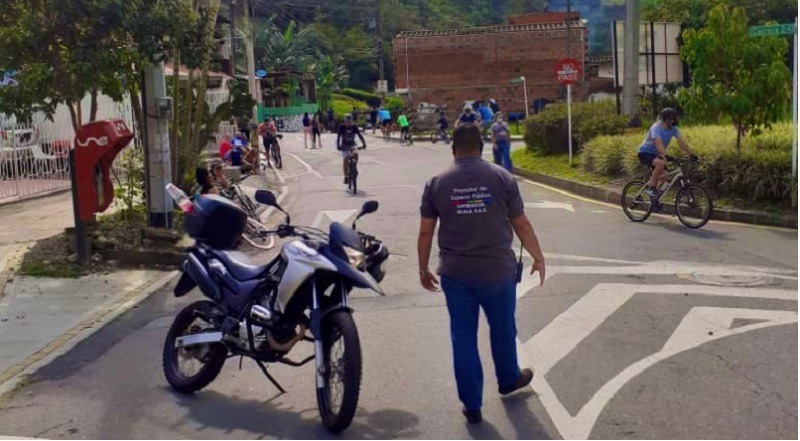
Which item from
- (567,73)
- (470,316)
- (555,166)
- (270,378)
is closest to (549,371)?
(470,316)

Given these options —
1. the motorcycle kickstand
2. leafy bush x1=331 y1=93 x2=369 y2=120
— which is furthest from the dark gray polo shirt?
leafy bush x1=331 y1=93 x2=369 y2=120

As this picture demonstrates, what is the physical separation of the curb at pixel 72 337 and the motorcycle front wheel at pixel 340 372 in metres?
2.49

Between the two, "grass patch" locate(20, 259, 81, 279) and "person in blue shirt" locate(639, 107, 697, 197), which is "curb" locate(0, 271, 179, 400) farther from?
"person in blue shirt" locate(639, 107, 697, 197)

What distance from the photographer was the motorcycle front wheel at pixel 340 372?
538 centimetres

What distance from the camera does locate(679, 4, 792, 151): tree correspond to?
16266 mm

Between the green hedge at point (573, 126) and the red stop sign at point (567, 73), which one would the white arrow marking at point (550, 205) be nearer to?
the green hedge at point (573, 126)

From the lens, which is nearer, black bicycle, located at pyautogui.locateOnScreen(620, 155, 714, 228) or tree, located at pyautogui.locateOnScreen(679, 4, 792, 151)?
black bicycle, located at pyautogui.locateOnScreen(620, 155, 714, 228)

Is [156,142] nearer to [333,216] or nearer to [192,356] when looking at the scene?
[333,216]

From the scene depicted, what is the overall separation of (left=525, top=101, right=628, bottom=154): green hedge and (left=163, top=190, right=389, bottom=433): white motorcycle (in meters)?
17.8

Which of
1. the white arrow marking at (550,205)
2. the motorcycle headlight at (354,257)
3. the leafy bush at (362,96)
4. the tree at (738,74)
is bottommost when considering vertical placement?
the white arrow marking at (550,205)

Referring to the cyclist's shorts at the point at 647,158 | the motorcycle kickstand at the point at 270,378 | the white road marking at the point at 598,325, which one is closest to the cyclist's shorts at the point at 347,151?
the cyclist's shorts at the point at 647,158

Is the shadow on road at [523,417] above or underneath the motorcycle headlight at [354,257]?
underneath

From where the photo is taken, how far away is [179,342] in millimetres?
6586

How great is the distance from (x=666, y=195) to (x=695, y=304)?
6472 mm
